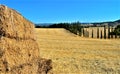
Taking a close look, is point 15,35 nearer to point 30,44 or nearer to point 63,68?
point 30,44

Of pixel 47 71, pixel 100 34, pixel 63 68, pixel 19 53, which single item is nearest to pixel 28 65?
pixel 19 53

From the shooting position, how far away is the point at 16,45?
7.57 metres

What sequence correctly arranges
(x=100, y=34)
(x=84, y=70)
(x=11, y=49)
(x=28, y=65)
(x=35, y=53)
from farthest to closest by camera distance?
(x=100, y=34), (x=84, y=70), (x=35, y=53), (x=28, y=65), (x=11, y=49)

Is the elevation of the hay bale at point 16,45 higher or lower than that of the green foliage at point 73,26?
higher

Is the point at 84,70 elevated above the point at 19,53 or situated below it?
below

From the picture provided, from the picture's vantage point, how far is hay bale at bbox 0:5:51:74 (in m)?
7.20

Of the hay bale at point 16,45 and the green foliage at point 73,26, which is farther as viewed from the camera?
the green foliage at point 73,26

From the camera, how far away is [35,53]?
849 cm

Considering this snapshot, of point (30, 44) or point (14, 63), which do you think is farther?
point (30, 44)

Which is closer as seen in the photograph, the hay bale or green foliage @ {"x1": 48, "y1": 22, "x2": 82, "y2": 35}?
the hay bale

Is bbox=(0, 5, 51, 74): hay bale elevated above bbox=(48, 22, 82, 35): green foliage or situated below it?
above

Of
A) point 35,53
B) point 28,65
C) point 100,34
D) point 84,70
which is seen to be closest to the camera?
point 28,65

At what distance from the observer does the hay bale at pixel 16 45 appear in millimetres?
7195

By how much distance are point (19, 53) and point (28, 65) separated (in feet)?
1.38
